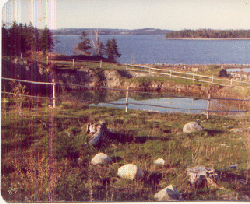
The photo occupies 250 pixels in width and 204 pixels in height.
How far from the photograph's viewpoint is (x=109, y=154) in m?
6.55

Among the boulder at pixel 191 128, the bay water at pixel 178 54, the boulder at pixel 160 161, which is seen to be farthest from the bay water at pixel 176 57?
the boulder at pixel 160 161

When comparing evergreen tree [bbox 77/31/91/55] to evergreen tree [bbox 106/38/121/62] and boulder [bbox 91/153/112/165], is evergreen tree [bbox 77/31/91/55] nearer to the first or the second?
evergreen tree [bbox 106/38/121/62]

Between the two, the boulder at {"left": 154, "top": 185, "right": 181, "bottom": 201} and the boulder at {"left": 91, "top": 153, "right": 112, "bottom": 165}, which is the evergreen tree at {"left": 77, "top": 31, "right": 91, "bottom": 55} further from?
the boulder at {"left": 154, "top": 185, "right": 181, "bottom": 201}

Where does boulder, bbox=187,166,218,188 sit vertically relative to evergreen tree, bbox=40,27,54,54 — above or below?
below

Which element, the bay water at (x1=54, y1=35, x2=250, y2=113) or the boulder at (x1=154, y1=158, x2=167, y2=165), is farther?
the bay water at (x1=54, y1=35, x2=250, y2=113)

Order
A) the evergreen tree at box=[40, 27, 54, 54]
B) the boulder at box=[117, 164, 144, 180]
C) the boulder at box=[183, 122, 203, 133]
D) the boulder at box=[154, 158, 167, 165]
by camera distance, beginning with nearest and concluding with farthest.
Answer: the boulder at box=[117, 164, 144, 180], the boulder at box=[154, 158, 167, 165], the boulder at box=[183, 122, 203, 133], the evergreen tree at box=[40, 27, 54, 54]

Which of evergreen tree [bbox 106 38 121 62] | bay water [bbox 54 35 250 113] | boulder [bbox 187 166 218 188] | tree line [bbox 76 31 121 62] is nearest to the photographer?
boulder [bbox 187 166 218 188]

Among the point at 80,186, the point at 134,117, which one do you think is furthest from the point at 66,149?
the point at 134,117

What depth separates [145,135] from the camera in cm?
816

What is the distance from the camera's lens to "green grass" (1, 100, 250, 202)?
4.63 metres

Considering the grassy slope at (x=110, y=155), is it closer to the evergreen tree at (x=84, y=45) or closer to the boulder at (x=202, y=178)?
the boulder at (x=202, y=178)

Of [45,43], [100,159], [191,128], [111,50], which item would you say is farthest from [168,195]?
[111,50]

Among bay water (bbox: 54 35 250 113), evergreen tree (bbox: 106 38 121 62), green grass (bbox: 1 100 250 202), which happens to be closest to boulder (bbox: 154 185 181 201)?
green grass (bbox: 1 100 250 202)

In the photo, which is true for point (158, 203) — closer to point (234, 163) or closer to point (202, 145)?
point (234, 163)
